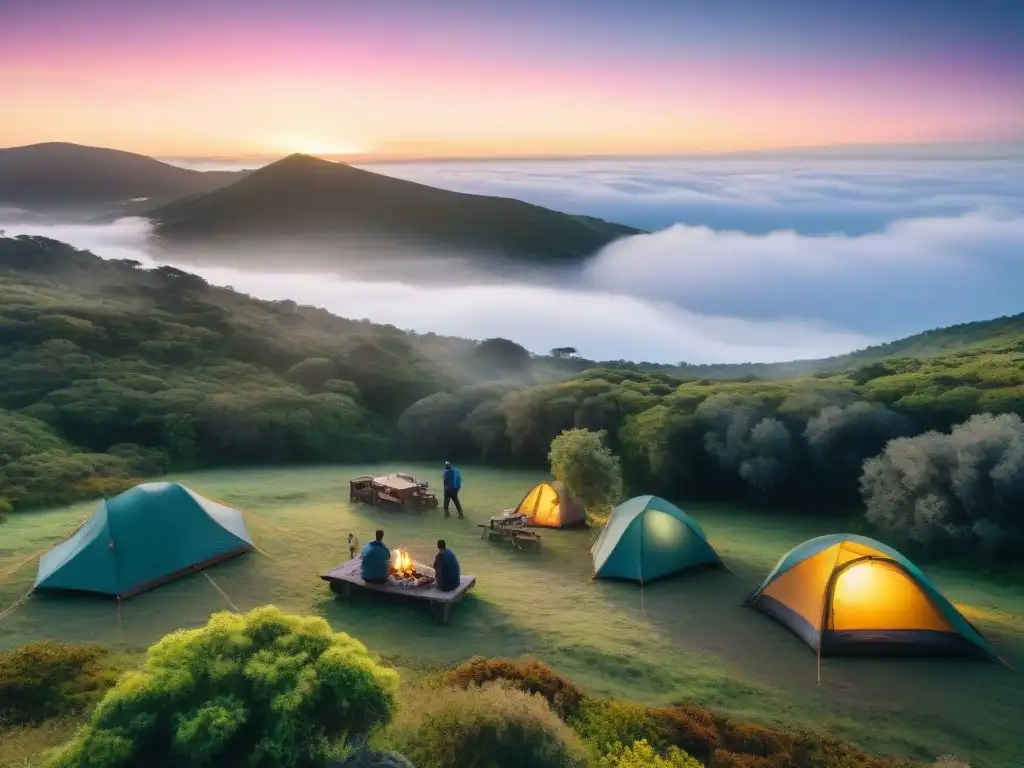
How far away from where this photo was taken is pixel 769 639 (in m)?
13.0

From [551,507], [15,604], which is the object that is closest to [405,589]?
[15,604]

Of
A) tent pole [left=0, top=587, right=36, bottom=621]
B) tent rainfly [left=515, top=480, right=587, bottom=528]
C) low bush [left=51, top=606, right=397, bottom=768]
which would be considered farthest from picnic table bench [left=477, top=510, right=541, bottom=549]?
low bush [left=51, top=606, right=397, bottom=768]

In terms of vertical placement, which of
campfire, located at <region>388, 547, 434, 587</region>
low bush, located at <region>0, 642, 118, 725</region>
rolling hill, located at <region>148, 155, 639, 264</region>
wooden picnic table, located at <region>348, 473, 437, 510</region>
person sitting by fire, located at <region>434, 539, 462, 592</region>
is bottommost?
wooden picnic table, located at <region>348, 473, 437, 510</region>

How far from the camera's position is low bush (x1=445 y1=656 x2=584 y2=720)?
33.6 feet

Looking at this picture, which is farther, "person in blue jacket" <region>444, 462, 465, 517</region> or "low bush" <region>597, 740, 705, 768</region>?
"person in blue jacket" <region>444, 462, 465, 517</region>

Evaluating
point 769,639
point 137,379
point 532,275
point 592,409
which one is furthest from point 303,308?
point 769,639

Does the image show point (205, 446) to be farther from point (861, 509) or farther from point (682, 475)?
point (861, 509)

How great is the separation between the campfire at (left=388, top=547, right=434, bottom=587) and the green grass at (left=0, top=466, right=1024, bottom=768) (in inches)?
18.2

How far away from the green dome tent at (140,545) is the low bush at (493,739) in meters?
8.35

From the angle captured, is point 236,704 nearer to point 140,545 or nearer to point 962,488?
point 140,545

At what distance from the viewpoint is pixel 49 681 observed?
34.1 ft

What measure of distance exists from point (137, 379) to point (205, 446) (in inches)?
300

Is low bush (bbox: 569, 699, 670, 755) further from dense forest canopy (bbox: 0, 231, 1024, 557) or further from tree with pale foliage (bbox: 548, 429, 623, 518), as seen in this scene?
dense forest canopy (bbox: 0, 231, 1024, 557)

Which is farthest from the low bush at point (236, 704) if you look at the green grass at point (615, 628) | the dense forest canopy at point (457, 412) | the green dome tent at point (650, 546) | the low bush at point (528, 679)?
the dense forest canopy at point (457, 412)
